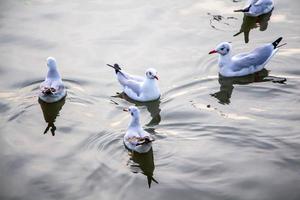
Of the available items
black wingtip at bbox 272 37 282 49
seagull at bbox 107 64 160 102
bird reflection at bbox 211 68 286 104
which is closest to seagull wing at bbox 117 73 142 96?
seagull at bbox 107 64 160 102

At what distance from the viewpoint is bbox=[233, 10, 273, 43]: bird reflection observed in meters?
13.1

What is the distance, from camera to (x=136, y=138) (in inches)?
345

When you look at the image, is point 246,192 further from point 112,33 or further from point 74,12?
point 74,12

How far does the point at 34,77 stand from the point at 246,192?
5.65m

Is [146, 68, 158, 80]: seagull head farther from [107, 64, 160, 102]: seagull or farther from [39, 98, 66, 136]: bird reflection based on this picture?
[39, 98, 66, 136]: bird reflection

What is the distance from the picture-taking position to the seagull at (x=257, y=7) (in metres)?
13.6

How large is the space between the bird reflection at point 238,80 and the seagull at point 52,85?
3091mm

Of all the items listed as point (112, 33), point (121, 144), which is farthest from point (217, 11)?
point (121, 144)

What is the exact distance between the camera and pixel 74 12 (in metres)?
14.2

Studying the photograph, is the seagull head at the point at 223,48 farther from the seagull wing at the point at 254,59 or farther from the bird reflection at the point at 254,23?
the bird reflection at the point at 254,23

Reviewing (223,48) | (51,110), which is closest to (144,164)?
(51,110)

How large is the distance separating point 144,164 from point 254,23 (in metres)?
Answer: 6.22

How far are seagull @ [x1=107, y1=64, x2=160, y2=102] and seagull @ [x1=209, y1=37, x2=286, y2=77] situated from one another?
168 cm

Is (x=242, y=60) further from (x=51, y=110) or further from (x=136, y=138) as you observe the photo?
(x=51, y=110)
